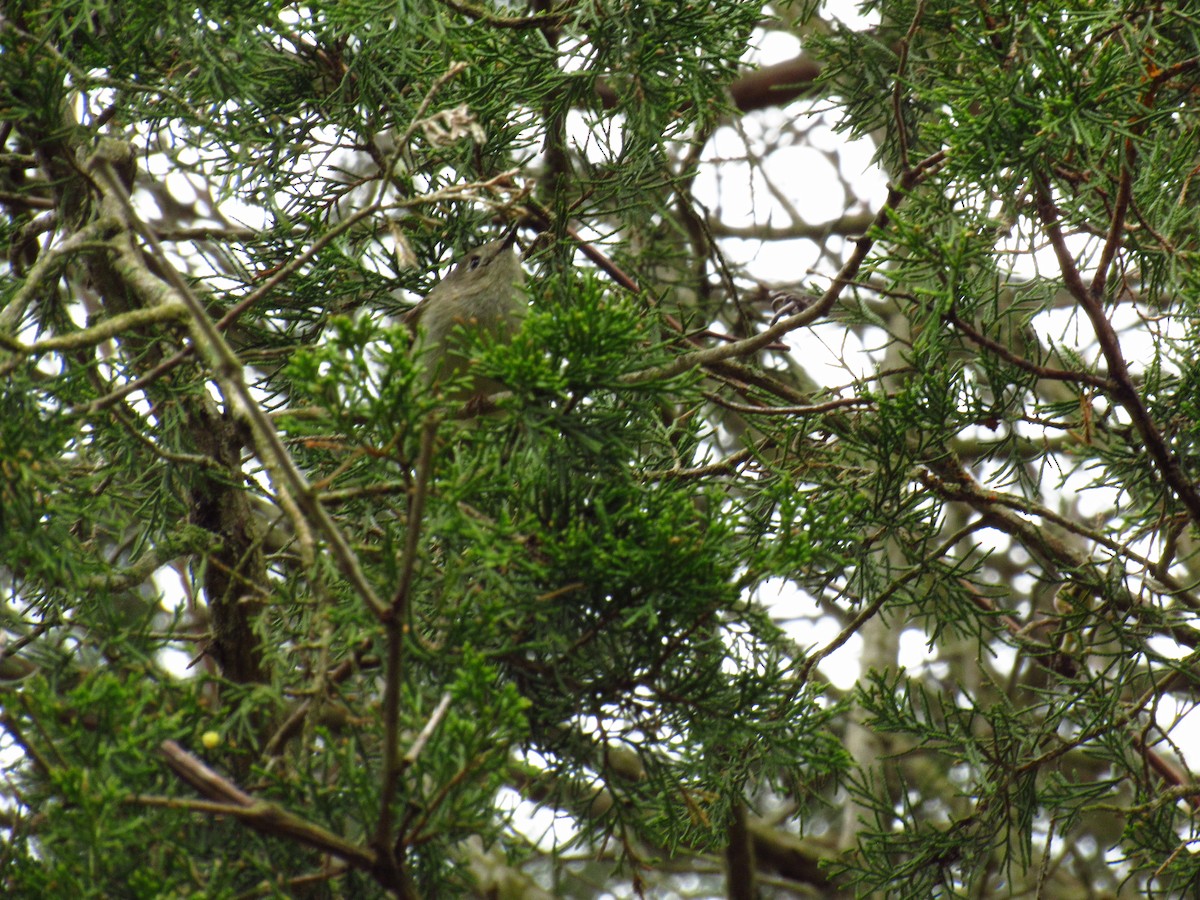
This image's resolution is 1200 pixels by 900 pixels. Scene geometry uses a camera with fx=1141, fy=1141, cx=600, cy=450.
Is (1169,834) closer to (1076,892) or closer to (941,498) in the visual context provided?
(941,498)

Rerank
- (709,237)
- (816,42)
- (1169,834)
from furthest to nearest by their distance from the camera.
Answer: (709,237), (816,42), (1169,834)

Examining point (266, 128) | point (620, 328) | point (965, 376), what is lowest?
point (620, 328)

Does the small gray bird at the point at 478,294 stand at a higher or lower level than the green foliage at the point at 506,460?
higher

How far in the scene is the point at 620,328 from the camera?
1.92m

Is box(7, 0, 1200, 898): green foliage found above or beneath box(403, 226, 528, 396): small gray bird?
beneath

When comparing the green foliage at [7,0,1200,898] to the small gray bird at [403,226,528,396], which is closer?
the green foliage at [7,0,1200,898]

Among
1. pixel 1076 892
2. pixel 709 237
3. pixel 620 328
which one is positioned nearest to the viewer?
pixel 620 328

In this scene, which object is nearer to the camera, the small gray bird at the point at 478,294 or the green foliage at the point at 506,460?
the green foliage at the point at 506,460

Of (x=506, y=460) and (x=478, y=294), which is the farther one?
(x=478, y=294)

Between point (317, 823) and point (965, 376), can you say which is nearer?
point (317, 823)

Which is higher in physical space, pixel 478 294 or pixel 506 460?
pixel 478 294

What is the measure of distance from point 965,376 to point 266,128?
1.89 meters

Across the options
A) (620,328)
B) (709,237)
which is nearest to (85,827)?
(620,328)

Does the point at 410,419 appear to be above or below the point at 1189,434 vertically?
below
